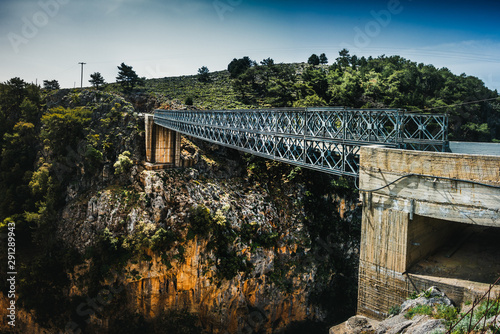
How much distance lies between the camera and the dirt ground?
40.8ft

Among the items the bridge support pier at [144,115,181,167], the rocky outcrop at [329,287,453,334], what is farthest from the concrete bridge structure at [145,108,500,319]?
the bridge support pier at [144,115,181,167]

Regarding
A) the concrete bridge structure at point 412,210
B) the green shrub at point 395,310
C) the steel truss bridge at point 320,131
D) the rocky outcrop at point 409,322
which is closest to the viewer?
the rocky outcrop at point 409,322

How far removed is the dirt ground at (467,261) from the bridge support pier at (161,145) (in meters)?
22.2

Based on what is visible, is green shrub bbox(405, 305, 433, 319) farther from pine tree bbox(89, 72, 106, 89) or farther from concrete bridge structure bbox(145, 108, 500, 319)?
Answer: pine tree bbox(89, 72, 106, 89)

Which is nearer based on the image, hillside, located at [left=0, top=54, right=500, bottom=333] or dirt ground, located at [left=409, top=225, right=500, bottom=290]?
dirt ground, located at [left=409, top=225, right=500, bottom=290]

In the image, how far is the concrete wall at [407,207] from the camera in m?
11.4

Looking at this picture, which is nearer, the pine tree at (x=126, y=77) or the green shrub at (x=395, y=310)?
the green shrub at (x=395, y=310)

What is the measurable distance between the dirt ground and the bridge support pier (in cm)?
2217

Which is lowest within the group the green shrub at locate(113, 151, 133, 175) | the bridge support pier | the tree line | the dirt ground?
the dirt ground

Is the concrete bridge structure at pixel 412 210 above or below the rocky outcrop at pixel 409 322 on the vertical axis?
above

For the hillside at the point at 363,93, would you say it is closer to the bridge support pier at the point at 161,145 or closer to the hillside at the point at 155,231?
the hillside at the point at 155,231

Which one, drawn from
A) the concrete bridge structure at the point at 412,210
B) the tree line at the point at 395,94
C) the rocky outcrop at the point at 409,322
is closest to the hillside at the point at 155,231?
the tree line at the point at 395,94

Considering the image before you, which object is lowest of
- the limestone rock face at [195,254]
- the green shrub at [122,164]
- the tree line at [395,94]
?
the limestone rock face at [195,254]

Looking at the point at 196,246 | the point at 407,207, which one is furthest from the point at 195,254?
the point at 407,207
